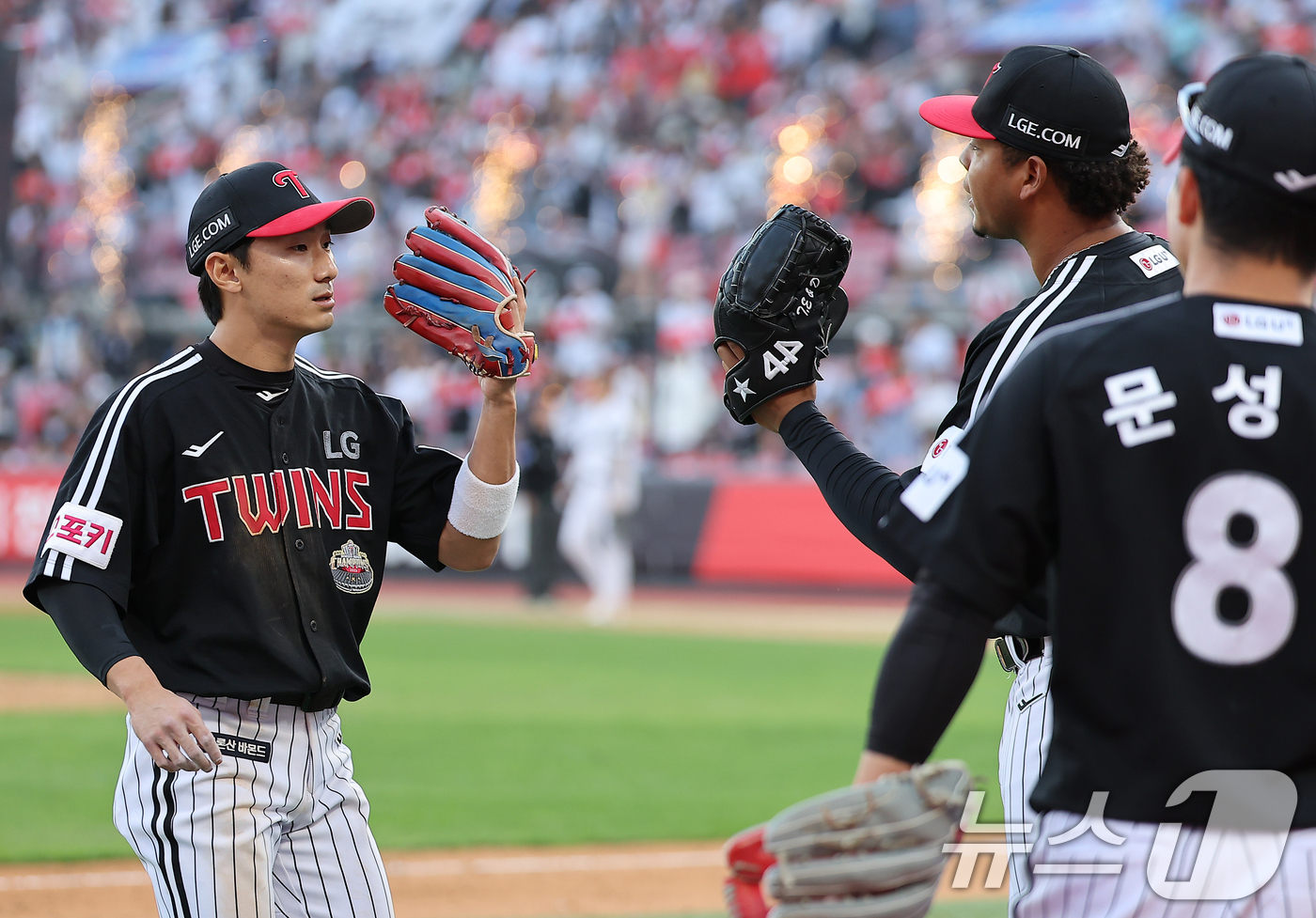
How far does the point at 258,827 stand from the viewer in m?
3.09

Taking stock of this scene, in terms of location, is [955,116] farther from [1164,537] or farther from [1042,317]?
[1164,537]

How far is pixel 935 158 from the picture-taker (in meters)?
19.5

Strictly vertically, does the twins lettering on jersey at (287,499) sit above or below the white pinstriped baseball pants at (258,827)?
above

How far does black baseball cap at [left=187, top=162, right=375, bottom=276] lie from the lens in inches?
133

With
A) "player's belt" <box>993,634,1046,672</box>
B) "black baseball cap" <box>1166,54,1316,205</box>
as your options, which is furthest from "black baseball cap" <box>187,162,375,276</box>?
"black baseball cap" <box>1166,54,1316,205</box>

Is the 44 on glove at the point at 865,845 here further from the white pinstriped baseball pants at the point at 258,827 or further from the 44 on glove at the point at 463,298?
the 44 on glove at the point at 463,298

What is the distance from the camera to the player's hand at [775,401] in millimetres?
3045

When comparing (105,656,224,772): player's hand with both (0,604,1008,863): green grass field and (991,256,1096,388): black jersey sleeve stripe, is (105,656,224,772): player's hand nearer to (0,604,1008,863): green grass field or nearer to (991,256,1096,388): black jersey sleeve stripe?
(991,256,1096,388): black jersey sleeve stripe

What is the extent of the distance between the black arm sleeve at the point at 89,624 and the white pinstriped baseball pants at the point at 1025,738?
1769 mm

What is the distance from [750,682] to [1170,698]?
954cm

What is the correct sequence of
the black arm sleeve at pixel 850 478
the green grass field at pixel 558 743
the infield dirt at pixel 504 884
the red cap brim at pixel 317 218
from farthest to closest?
the green grass field at pixel 558 743
the infield dirt at pixel 504 884
the red cap brim at pixel 317 218
the black arm sleeve at pixel 850 478

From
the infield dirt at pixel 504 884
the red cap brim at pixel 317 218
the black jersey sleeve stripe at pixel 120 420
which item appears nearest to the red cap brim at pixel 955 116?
the red cap brim at pixel 317 218

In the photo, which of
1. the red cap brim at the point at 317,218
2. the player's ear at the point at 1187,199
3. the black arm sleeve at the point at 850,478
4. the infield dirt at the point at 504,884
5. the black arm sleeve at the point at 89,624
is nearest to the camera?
the player's ear at the point at 1187,199
